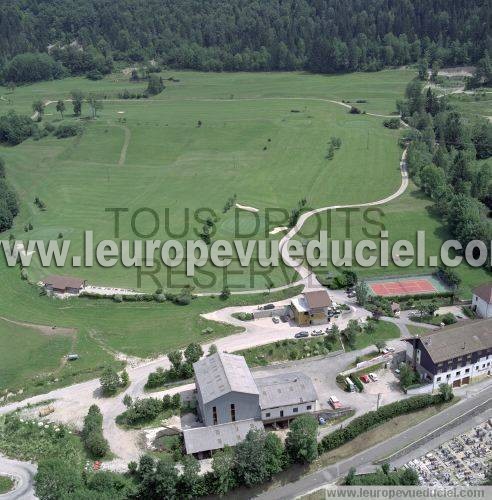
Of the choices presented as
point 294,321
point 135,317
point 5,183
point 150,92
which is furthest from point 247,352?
point 150,92

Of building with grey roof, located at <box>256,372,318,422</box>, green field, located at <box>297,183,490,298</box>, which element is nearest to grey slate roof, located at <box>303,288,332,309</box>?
green field, located at <box>297,183,490,298</box>

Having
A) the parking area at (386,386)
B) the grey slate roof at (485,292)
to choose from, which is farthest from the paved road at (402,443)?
the grey slate roof at (485,292)

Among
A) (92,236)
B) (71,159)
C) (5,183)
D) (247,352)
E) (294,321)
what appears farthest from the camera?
(71,159)

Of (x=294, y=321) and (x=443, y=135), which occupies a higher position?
(x=443, y=135)

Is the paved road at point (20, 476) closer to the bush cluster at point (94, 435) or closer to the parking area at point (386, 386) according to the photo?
the bush cluster at point (94, 435)

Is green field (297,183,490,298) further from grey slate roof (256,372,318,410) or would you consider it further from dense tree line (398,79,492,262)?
grey slate roof (256,372,318,410)

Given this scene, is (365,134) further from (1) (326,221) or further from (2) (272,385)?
(2) (272,385)
